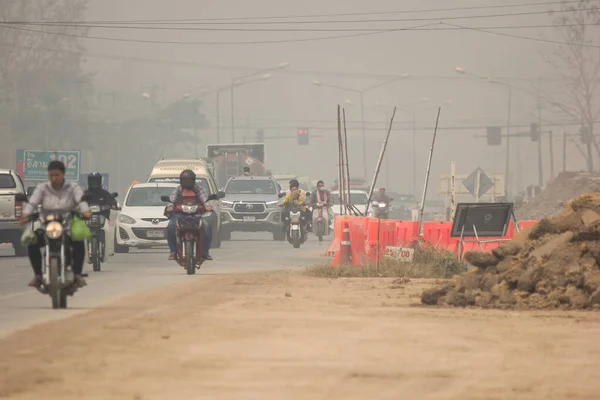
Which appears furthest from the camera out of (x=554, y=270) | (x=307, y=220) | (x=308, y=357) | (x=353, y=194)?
(x=353, y=194)

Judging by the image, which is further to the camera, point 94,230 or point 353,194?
point 353,194

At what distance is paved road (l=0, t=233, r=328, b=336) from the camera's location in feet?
55.5

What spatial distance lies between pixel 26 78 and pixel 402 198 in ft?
104

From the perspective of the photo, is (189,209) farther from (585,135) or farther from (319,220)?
(585,135)

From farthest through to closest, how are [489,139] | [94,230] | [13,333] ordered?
1. [489,139]
2. [94,230]
3. [13,333]

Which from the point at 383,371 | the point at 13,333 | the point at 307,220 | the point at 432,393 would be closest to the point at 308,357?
the point at 383,371

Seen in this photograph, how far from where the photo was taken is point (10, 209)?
3406 cm

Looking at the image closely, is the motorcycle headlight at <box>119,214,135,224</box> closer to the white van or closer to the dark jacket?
the white van

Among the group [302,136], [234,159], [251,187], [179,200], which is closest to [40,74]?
[302,136]

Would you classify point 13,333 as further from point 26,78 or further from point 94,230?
point 26,78

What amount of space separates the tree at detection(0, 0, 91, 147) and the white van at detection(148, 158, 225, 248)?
57929mm

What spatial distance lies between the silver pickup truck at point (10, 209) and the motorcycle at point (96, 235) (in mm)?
7706

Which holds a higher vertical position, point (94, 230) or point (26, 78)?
point (26, 78)

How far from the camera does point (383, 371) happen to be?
1075 cm
